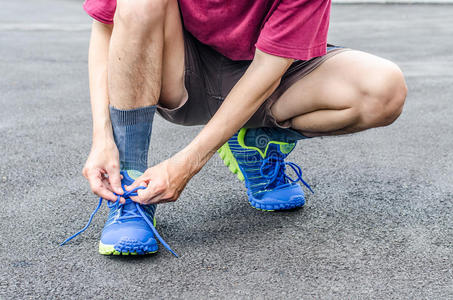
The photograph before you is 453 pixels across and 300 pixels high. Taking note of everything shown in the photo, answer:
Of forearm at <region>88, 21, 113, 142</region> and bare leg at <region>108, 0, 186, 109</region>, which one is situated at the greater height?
bare leg at <region>108, 0, 186, 109</region>

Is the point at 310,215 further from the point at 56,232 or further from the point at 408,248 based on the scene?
the point at 56,232

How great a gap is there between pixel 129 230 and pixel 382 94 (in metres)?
0.89

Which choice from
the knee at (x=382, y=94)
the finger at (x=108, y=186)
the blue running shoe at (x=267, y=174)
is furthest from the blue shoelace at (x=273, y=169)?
the finger at (x=108, y=186)

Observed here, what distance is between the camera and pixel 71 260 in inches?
67.9

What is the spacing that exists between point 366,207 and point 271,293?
2.36 ft

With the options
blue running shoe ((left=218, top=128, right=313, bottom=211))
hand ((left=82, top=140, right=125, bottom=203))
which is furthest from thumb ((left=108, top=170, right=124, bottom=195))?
blue running shoe ((left=218, top=128, right=313, bottom=211))

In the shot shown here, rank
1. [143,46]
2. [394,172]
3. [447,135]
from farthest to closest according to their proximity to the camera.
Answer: [447,135]
[394,172]
[143,46]

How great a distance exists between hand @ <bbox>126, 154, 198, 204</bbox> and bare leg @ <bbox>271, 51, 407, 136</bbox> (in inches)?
17.5

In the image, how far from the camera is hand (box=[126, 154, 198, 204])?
165cm

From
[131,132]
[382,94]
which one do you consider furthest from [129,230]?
[382,94]

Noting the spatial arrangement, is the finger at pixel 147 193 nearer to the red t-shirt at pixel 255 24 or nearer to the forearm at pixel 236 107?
the forearm at pixel 236 107

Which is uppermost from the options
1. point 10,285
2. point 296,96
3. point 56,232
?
point 296,96

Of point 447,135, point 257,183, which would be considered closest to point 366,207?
point 257,183

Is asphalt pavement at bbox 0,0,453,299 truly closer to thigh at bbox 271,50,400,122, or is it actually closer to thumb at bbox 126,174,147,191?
thumb at bbox 126,174,147,191
